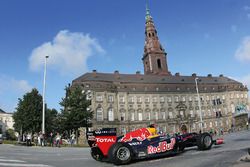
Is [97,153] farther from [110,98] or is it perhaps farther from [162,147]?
[110,98]

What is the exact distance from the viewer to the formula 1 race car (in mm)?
11859

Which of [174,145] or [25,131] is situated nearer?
[174,145]

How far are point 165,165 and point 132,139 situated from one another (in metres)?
2.73

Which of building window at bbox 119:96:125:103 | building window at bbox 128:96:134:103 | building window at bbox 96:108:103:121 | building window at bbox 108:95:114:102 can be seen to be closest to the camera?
building window at bbox 96:108:103:121

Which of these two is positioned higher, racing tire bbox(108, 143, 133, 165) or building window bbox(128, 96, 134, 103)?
building window bbox(128, 96, 134, 103)

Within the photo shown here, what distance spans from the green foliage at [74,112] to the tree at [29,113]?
14.6 metres

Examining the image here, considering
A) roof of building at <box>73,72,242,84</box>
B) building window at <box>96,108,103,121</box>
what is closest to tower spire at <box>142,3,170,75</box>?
roof of building at <box>73,72,242,84</box>

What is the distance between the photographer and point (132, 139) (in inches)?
513

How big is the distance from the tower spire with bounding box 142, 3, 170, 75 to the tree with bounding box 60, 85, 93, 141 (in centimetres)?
6657

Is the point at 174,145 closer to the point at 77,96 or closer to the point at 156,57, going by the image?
the point at 77,96

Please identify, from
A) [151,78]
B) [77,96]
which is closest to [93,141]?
[77,96]

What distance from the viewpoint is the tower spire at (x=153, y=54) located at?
10850 centimetres

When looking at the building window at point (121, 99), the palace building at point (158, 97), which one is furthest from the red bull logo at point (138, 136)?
the building window at point (121, 99)

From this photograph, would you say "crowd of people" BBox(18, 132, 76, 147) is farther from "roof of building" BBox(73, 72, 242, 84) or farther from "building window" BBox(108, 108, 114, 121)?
"roof of building" BBox(73, 72, 242, 84)
